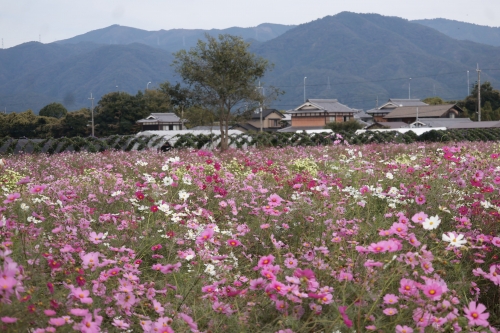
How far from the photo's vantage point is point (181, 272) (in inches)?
132

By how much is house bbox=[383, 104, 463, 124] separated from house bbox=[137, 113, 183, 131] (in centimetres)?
2627

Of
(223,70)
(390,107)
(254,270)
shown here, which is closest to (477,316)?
(254,270)

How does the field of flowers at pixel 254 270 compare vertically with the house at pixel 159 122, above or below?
above

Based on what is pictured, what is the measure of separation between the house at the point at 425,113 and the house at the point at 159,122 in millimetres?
26272

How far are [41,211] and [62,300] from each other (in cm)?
184

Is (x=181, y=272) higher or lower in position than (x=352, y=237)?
lower

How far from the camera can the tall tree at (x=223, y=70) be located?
875 inches

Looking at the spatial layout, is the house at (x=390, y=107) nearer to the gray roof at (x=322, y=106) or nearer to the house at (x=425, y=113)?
the house at (x=425, y=113)

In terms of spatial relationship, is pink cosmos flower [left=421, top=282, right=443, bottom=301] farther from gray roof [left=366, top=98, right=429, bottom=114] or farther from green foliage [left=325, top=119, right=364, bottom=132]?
gray roof [left=366, top=98, right=429, bottom=114]

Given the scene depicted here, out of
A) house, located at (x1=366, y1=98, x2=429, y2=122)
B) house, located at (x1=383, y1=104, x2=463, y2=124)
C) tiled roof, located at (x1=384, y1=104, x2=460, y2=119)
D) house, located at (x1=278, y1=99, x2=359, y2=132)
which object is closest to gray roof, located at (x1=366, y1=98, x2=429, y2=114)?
house, located at (x1=366, y1=98, x2=429, y2=122)

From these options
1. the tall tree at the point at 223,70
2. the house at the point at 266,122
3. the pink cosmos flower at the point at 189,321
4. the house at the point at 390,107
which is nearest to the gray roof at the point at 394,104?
the house at the point at 390,107

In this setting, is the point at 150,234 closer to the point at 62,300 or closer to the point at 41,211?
the point at 41,211

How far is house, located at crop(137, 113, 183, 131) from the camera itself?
51981 mm

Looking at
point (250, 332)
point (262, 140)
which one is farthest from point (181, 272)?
point (262, 140)
